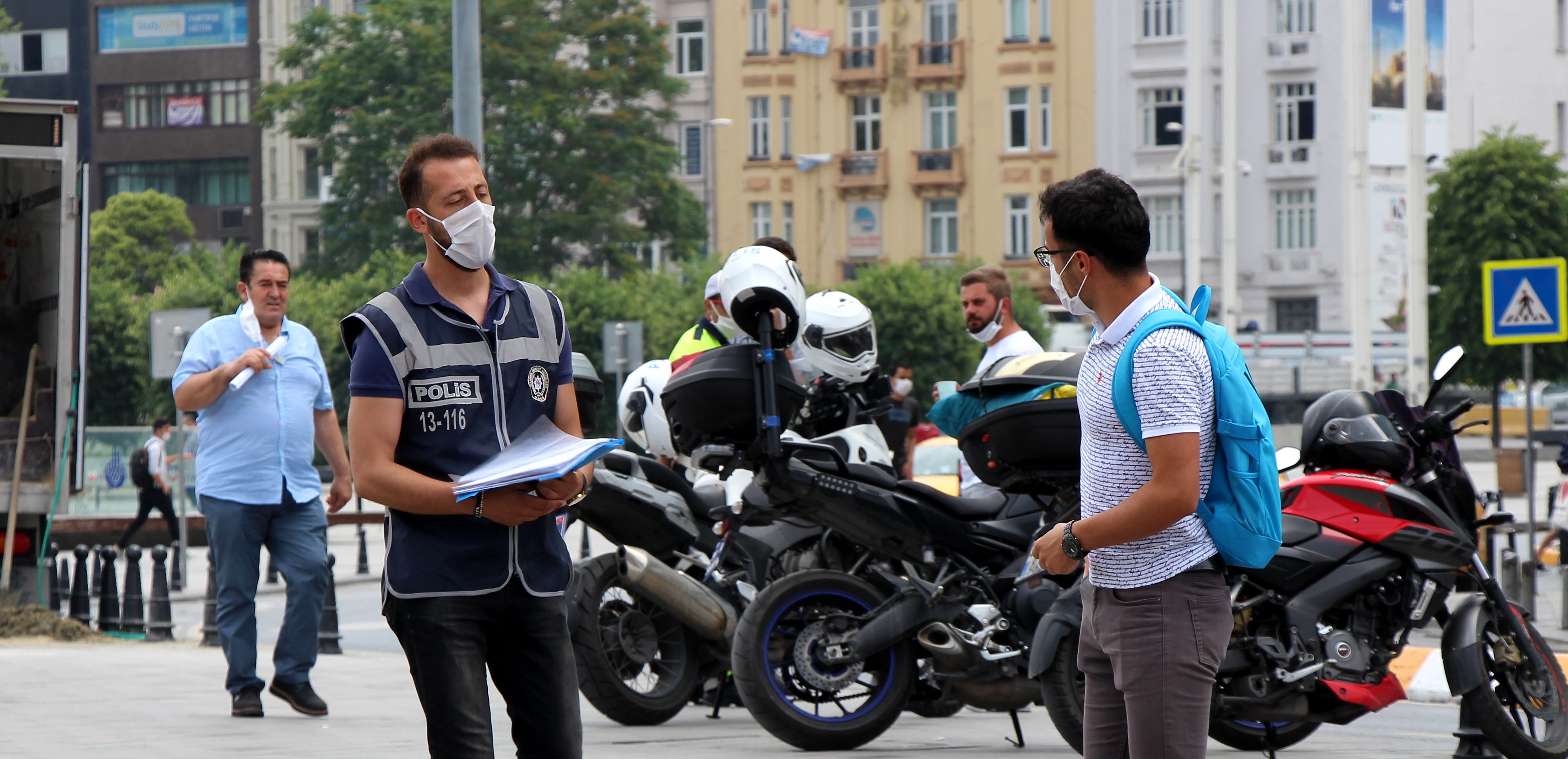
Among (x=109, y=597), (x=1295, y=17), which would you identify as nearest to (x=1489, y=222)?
(x=1295, y=17)

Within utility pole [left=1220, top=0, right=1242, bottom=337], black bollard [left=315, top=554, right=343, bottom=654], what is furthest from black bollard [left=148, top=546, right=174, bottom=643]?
utility pole [left=1220, top=0, right=1242, bottom=337]

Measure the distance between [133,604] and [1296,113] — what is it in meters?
49.5

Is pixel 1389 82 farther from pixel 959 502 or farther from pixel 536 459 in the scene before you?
pixel 536 459

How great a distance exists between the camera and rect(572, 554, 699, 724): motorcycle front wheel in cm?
763

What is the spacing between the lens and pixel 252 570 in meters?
7.67

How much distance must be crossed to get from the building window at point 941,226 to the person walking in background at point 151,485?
123ft

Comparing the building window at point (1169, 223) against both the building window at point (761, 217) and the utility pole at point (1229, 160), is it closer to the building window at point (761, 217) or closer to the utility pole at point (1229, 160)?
the utility pole at point (1229, 160)

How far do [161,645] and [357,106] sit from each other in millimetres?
40764

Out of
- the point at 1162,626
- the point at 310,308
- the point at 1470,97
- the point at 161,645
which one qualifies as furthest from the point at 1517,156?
the point at 1162,626

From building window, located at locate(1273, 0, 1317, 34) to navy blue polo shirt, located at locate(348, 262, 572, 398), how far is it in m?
55.3

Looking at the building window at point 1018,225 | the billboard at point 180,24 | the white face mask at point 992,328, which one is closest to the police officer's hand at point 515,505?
the white face mask at point 992,328

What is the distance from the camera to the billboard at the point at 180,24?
69.0 meters

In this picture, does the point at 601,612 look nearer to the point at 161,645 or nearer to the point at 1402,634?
the point at 1402,634

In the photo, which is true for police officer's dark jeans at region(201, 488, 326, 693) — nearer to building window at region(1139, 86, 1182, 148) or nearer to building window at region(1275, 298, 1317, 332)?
building window at region(1139, 86, 1182, 148)
